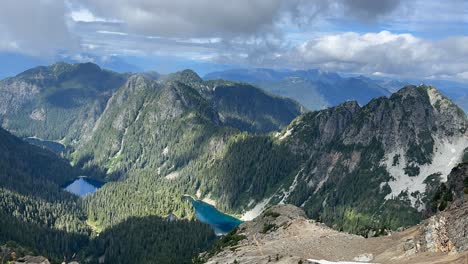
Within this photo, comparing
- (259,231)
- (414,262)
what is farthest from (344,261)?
(259,231)

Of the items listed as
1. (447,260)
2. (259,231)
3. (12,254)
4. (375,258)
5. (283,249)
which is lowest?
(12,254)

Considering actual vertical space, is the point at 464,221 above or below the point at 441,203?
above

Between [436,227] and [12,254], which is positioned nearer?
[436,227]

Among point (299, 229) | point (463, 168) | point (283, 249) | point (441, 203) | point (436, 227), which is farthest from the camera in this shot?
point (463, 168)

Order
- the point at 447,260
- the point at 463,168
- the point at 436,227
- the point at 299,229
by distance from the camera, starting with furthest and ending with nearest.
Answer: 1. the point at 463,168
2. the point at 299,229
3. the point at 436,227
4. the point at 447,260

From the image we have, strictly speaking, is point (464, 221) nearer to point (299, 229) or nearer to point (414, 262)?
point (414, 262)

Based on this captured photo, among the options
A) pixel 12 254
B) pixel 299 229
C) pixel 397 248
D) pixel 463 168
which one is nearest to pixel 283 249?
pixel 299 229
